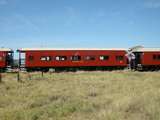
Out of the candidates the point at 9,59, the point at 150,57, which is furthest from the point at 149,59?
the point at 9,59

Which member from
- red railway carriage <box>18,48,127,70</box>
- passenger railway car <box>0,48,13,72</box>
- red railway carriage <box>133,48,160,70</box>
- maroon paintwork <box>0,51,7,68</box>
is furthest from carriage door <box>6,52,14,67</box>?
red railway carriage <box>133,48,160,70</box>

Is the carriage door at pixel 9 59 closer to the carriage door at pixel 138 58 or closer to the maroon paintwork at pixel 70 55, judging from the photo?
the maroon paintwork at pixel 70 55

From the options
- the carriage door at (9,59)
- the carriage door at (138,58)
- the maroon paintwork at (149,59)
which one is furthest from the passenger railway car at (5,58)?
the maroon paintwork at (149,59)

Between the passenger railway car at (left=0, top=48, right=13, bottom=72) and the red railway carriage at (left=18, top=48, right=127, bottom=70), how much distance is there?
1.94m

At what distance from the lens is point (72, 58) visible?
1807 inches

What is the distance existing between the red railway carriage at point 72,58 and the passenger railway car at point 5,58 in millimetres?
1939

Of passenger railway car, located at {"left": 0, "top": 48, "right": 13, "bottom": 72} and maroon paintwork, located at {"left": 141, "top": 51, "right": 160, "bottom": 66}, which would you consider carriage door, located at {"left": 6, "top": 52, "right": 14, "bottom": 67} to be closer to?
passenger railway car, located at {"left": 0, "top": 48, "right": 13, "bottom": 72}

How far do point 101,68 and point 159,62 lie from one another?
743cm

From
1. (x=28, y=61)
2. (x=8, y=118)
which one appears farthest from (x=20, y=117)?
(x=28, y=61)

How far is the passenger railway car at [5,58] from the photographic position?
45.5 m

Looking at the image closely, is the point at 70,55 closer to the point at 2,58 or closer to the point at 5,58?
the point at 5,58

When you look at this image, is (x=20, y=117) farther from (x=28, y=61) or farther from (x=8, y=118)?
(x=28, y=61)

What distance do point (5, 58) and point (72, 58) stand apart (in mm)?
8278

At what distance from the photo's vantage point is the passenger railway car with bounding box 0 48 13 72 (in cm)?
4546
